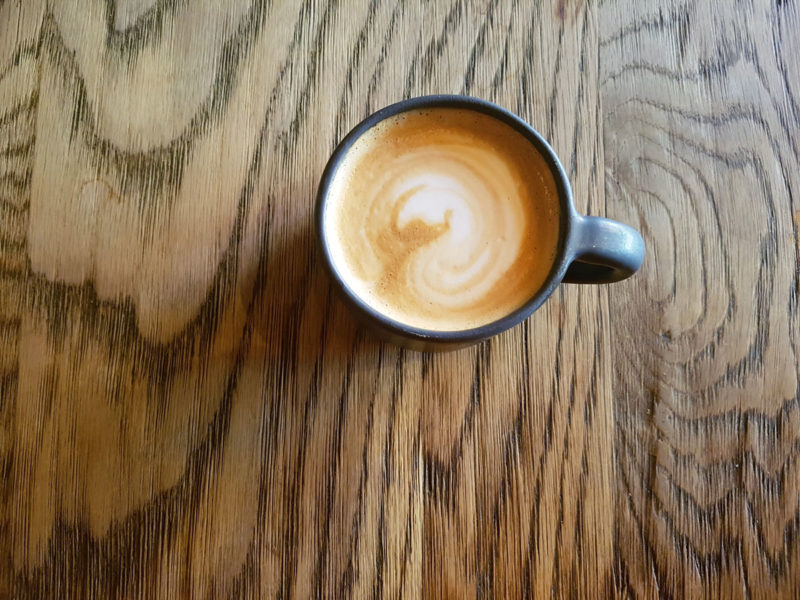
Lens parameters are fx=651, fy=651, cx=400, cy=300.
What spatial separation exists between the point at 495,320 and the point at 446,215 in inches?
4.9

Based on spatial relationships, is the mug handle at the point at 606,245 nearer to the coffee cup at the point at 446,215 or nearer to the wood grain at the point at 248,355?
the coffee cup at the point at 446,215

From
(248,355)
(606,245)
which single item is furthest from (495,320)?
(248,355)

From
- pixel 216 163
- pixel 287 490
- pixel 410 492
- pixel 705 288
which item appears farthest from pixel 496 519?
pixel 216 163

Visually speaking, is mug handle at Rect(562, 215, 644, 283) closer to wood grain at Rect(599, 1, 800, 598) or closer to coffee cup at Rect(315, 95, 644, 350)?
coffee cup at Rect(315, 95, 644, 350)

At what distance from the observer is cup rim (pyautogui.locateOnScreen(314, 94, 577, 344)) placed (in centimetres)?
55

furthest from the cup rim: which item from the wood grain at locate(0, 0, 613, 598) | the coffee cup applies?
the wood grain at locate(0, 0, 613, 598)

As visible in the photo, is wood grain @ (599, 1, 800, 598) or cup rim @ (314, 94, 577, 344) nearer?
cup rim @ (314, 94, 577, 344)

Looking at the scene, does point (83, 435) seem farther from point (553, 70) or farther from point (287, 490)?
point (553, 70)

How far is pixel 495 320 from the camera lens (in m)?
0.57

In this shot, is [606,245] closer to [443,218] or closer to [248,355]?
[443,218]

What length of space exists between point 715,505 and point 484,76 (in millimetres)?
516

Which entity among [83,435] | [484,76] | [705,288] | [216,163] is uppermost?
[484,76]

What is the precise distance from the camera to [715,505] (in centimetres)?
67

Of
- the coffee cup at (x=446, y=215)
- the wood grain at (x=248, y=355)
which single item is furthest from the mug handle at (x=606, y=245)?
the wood grain at (x=248, y=355)
